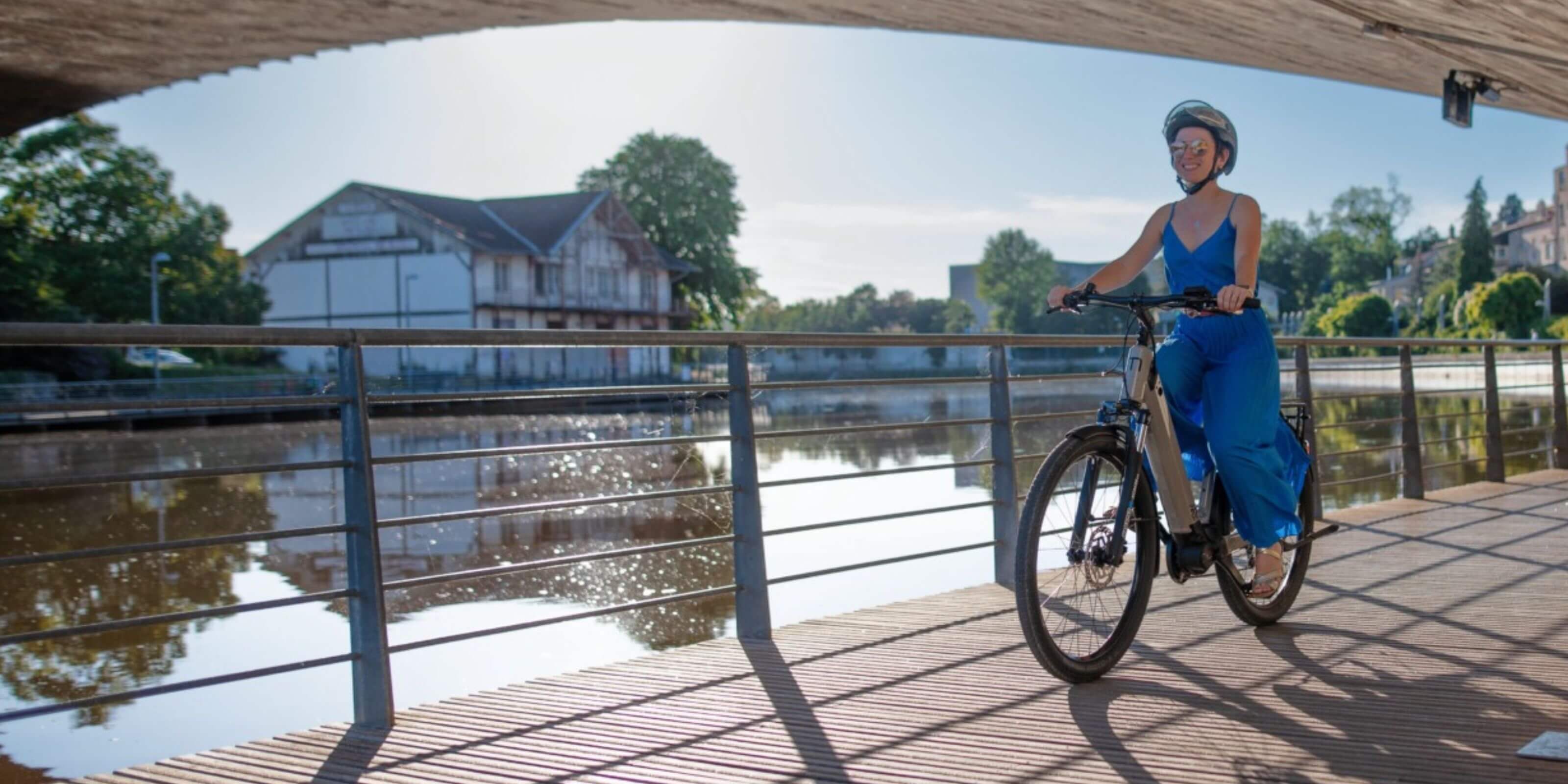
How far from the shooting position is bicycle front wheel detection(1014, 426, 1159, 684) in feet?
12.1

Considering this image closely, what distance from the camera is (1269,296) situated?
111 m

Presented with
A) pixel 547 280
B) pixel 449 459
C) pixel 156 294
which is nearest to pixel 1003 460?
pixel 449 459

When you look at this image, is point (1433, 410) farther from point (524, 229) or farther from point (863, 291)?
point (863, 291)

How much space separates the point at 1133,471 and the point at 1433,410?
35.7m

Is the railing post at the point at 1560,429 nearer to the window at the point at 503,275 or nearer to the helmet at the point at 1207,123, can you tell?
the helmet at the point at 1207,123

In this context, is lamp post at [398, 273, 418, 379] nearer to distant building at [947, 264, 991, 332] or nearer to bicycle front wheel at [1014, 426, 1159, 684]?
bicycle front wheel at [1014, 426, 1159, 684]

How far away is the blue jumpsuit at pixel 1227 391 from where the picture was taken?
161 inches

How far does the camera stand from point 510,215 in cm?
5953

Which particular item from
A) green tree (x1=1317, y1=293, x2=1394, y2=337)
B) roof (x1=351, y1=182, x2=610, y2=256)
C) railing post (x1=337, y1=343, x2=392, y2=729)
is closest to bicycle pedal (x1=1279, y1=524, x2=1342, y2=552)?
railing post (x1=337, y1=343, x2=392, y2=729)

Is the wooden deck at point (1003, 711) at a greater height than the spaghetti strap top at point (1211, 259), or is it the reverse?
the spaghetti strap top at point (1211, 259)

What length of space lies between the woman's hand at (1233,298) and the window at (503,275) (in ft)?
171

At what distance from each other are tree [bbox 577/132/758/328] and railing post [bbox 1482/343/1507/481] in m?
59.9

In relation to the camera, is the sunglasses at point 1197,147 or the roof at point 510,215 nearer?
the sunglasses at point 1197,147

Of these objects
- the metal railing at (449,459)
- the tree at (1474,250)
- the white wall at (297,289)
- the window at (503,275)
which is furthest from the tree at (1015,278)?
the metal railing at (449,459)
